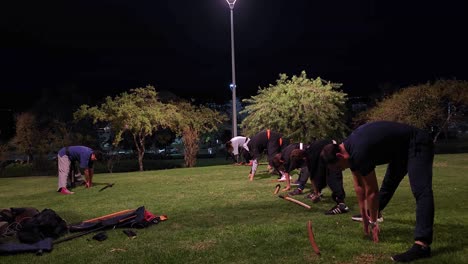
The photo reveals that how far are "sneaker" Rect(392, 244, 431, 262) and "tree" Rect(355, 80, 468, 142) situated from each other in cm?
2123

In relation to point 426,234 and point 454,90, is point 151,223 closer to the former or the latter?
point 426,234

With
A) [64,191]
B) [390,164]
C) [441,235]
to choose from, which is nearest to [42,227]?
[390,164]

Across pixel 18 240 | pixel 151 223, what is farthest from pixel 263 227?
pixel 18 240

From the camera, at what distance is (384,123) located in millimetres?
5277

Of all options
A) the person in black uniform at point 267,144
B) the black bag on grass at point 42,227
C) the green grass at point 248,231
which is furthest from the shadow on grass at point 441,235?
the person in black uniform at point 267,144

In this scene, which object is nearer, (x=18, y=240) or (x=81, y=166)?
(x=18, y=240)

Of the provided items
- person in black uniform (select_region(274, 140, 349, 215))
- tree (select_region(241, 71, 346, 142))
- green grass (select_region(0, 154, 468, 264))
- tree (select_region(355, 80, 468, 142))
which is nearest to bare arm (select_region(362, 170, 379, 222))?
green grass (select_region(0, 154, 468, 264))

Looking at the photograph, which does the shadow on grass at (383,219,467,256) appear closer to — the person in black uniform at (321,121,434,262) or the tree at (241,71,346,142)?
the person in black uniform at (321,121,434,262)

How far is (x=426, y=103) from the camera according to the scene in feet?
81.5

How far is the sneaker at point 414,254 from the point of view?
15.6 ft

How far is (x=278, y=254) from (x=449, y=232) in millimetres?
2554

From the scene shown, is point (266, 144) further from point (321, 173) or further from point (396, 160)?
point (396, 160)

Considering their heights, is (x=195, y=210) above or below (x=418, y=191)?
below

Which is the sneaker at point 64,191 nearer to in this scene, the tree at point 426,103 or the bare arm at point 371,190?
the bare arm at point 371,190
